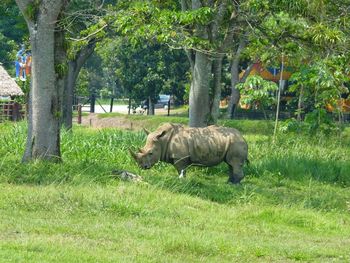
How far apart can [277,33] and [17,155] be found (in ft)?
22.1

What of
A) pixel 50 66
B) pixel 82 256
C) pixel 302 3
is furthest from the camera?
pixel 302 3

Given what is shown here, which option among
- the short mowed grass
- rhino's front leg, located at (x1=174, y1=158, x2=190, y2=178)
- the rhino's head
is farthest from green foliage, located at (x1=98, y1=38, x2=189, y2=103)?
the rhino's head

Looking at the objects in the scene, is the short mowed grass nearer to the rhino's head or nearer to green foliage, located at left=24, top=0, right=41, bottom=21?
the rhino's head

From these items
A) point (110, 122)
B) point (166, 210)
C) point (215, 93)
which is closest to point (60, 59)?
point (166, 210)

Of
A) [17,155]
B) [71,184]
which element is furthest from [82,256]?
[17,155]

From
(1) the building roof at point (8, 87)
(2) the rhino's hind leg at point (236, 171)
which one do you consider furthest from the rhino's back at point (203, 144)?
(1) the building roof at point (8, 87)

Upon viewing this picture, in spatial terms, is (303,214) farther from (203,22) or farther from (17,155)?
(17,155)

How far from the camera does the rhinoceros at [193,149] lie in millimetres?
16297

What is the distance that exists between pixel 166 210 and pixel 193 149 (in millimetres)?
4289

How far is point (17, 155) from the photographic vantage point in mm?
17719

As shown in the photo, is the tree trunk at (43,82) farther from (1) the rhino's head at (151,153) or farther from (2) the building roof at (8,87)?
(2) the building roof at (8,87)

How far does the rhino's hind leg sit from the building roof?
2726 centimetres

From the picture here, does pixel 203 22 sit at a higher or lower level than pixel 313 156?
higher

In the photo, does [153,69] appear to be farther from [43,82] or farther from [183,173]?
[43,82]
